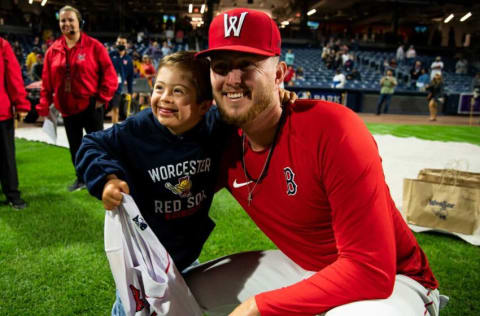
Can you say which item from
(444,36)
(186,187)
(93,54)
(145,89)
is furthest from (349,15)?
(186,187)

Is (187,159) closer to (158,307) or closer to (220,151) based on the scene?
(220,151)

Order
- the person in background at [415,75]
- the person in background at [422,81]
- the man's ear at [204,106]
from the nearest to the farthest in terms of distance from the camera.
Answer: the man's ear at [204,106] < the person in background at [422,81] < the person in background at [415,75]

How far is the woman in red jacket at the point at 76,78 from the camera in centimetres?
444

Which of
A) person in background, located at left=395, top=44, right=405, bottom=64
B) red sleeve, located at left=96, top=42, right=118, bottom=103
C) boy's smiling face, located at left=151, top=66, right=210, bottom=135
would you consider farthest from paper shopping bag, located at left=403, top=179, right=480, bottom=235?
person in background, located at left=395, top=44, right=405, bottom=64

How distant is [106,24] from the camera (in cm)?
3180

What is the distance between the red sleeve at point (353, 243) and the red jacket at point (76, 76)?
12.7ft

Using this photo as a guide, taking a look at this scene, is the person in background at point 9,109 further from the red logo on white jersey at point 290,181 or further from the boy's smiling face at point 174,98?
the red logo on white jersey at point 290,181

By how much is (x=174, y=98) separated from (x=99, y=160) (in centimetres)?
42

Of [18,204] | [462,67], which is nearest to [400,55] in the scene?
[462,67]

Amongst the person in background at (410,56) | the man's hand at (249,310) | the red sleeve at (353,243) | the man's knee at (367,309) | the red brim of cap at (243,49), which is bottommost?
the man's hand at (249,310)

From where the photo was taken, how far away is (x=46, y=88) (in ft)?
15.1

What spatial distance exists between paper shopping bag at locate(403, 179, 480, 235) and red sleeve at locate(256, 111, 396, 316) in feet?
8.62

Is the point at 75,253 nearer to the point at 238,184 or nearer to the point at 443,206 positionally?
the point at 238,184

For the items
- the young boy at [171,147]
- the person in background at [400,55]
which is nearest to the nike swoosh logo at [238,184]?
the young boy at [171,147]
